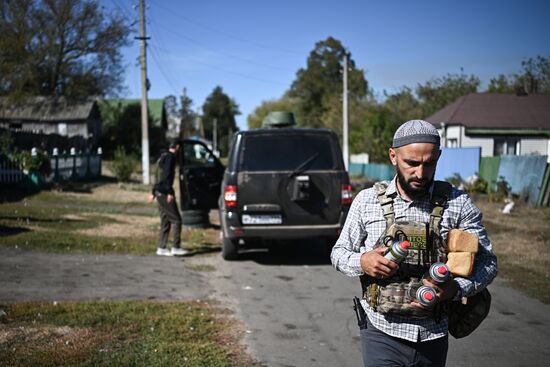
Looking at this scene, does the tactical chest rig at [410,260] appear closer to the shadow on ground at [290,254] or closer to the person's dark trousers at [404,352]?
the person's dark trousers at [404,352]

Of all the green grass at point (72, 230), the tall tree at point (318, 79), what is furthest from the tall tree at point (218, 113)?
the green grass at point (72, 230)

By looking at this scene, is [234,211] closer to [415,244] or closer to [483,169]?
[415,244]

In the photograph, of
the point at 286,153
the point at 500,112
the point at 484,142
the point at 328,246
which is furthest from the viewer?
the point at 500,112

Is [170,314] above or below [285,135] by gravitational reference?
below

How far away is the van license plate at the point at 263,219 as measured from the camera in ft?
28.5

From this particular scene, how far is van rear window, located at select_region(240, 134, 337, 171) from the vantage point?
8828mm

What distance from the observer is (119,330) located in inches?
206

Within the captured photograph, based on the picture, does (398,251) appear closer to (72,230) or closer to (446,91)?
(72,230)

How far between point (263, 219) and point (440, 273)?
21.0 feet

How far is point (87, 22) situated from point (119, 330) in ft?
151

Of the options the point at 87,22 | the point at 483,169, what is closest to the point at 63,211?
the point at 483,169

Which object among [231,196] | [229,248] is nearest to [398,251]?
[231,196]

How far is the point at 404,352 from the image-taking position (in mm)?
2666

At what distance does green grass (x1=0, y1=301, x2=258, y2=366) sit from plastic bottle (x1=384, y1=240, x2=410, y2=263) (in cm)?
252
